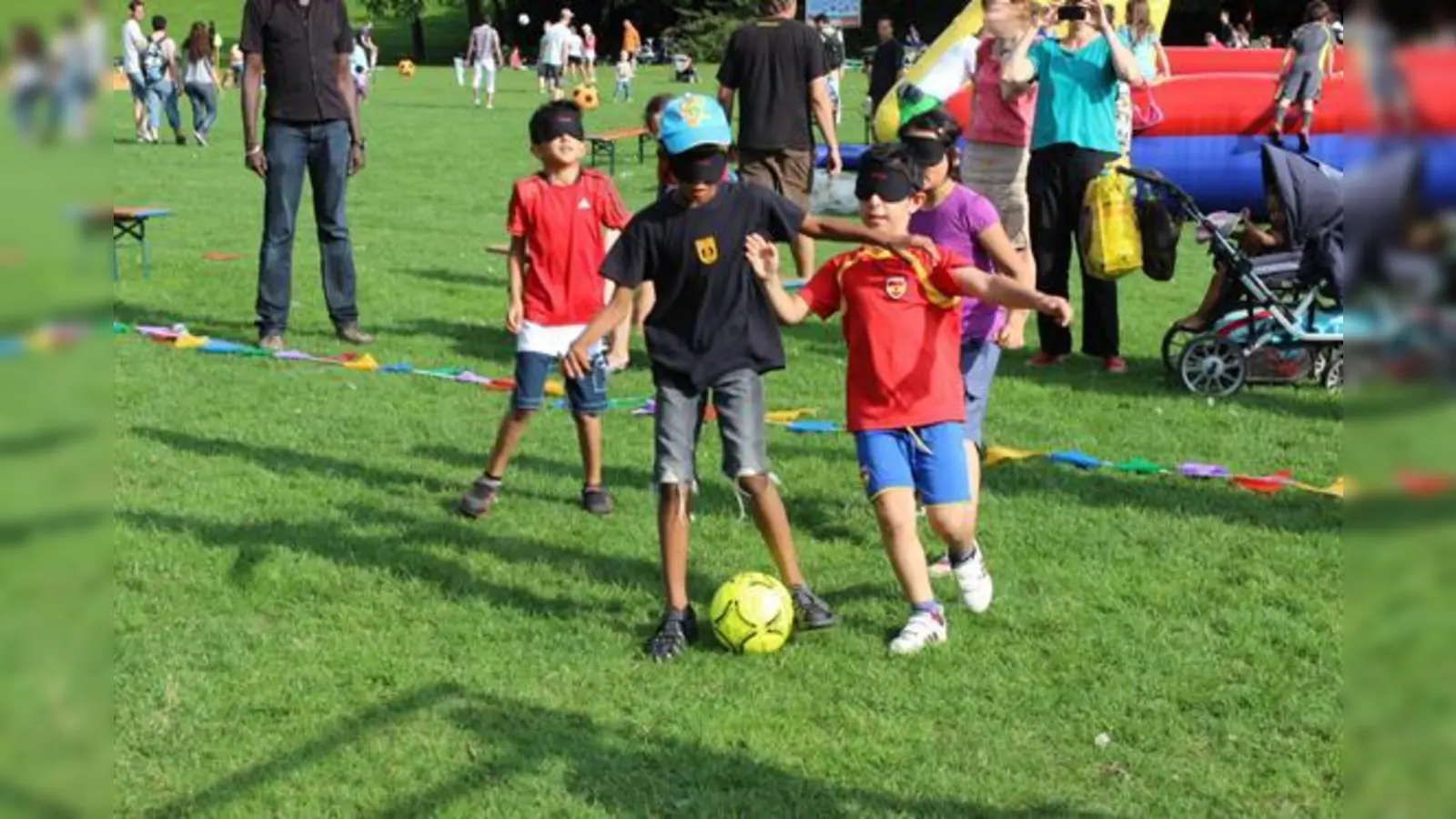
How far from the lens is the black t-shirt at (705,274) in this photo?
5.12 meters

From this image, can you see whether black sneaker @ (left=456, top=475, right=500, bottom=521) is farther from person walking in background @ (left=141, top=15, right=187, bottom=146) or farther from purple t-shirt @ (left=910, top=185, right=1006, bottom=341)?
person walking in background @ (left=141, top=15, right=187, bottom=146)

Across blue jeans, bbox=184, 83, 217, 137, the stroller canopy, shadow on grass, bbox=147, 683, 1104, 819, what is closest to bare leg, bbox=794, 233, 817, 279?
shadow on grass, bbox=147, 683, 1104, 819

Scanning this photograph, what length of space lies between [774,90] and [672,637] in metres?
4.47

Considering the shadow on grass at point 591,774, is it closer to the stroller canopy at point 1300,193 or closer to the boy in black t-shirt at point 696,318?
the boy in black t-shirt at point 696,318

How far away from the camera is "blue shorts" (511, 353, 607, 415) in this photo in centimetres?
659

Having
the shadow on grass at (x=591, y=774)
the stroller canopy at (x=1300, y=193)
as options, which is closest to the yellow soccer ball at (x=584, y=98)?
the shadow on grass at (x=591, y=774)

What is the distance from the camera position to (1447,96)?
2.13 ft

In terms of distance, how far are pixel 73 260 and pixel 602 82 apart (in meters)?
45.1

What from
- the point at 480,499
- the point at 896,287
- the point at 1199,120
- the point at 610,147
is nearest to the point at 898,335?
the point at 896,287

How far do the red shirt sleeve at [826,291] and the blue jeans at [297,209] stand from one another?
5.31 m

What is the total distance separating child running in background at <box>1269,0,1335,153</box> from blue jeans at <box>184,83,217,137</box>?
17.0 metres

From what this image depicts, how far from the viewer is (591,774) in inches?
167

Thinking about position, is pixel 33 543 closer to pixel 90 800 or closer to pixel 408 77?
pixel 90 800

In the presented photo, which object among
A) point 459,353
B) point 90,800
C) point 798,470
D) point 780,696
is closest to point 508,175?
point 459,353
